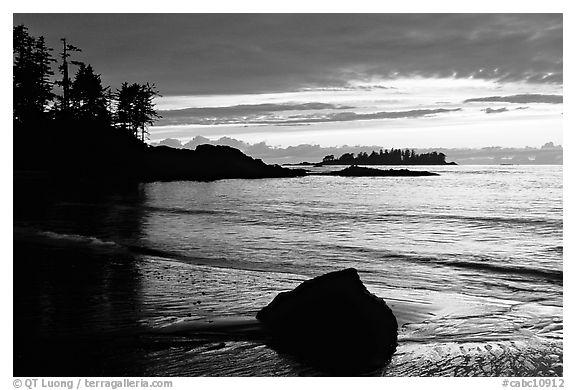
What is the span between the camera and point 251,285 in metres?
10.6

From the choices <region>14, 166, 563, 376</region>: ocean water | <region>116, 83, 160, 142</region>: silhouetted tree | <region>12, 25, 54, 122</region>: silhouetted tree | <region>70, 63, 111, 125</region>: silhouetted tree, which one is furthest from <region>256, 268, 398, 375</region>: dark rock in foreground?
<region>70, 63, 111, 125</region>: silhouetted tree

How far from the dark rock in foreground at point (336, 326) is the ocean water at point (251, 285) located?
12.0 inches

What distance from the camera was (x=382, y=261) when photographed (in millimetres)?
14867

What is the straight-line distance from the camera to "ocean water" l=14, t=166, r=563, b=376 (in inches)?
260

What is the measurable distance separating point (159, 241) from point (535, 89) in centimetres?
1211

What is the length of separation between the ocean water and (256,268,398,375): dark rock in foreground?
30cm

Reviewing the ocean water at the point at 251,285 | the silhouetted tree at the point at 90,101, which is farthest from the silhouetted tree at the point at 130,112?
the ocean water at the point at 251,285

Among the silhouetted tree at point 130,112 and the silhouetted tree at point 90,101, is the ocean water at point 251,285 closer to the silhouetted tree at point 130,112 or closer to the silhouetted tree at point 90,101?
the silhouetted tree at point 130,112

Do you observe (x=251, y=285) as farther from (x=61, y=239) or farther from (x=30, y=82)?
(x=30, y=82)

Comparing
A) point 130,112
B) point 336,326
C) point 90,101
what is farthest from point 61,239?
point 90,101
